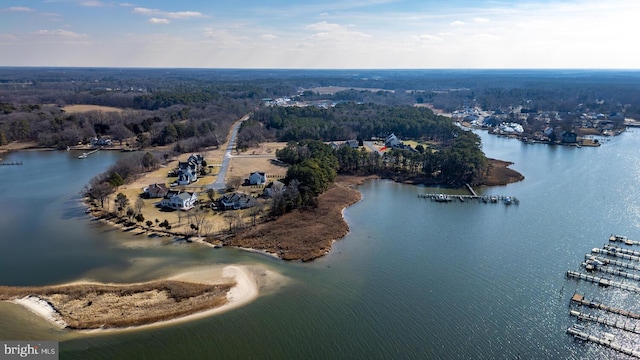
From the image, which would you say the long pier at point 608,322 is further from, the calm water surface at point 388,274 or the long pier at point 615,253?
the long pier at point 615,253

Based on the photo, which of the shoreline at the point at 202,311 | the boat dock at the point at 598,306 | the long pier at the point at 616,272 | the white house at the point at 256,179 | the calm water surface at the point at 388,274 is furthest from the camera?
the white house at the point at 256,179

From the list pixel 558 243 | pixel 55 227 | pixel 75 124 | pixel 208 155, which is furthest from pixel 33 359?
pixel 75 124

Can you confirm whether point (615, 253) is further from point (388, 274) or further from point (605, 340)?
point (388, 274)

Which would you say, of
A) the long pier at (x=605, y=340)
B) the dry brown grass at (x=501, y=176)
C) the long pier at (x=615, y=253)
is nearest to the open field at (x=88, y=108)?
the dry brown grass at (x=501, y=176)

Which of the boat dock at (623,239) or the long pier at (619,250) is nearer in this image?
the long pier at (619,250)

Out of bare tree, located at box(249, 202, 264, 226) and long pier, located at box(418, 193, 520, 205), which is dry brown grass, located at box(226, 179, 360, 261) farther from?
long pier, located at box(418, 193, 520, 205)

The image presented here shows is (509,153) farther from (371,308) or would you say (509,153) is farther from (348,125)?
(371,308)
